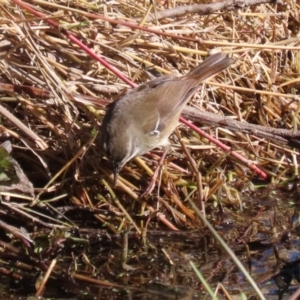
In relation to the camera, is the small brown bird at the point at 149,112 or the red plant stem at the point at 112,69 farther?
the red plant stem at the point at 112,69

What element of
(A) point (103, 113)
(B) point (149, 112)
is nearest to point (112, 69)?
(A) point (103, 113)

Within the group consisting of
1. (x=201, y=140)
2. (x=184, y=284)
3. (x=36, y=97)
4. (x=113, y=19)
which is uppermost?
(x=113, y=19)

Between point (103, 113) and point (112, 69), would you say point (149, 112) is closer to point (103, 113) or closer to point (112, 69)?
point (103, 113)

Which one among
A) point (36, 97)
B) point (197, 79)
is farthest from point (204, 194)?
point (36, 97)

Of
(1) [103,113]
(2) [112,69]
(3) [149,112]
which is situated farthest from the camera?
(3) [149,112]

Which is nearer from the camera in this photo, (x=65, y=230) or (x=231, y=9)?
(x=65, y=230)

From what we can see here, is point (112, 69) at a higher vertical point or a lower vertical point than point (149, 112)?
higher

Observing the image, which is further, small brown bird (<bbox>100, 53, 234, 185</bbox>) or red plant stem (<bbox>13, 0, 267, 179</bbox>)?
red plant stem (<bbox>13, 0, 267, 179</bbox>)

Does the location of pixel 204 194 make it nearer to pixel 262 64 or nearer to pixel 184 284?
pixel 184 284
